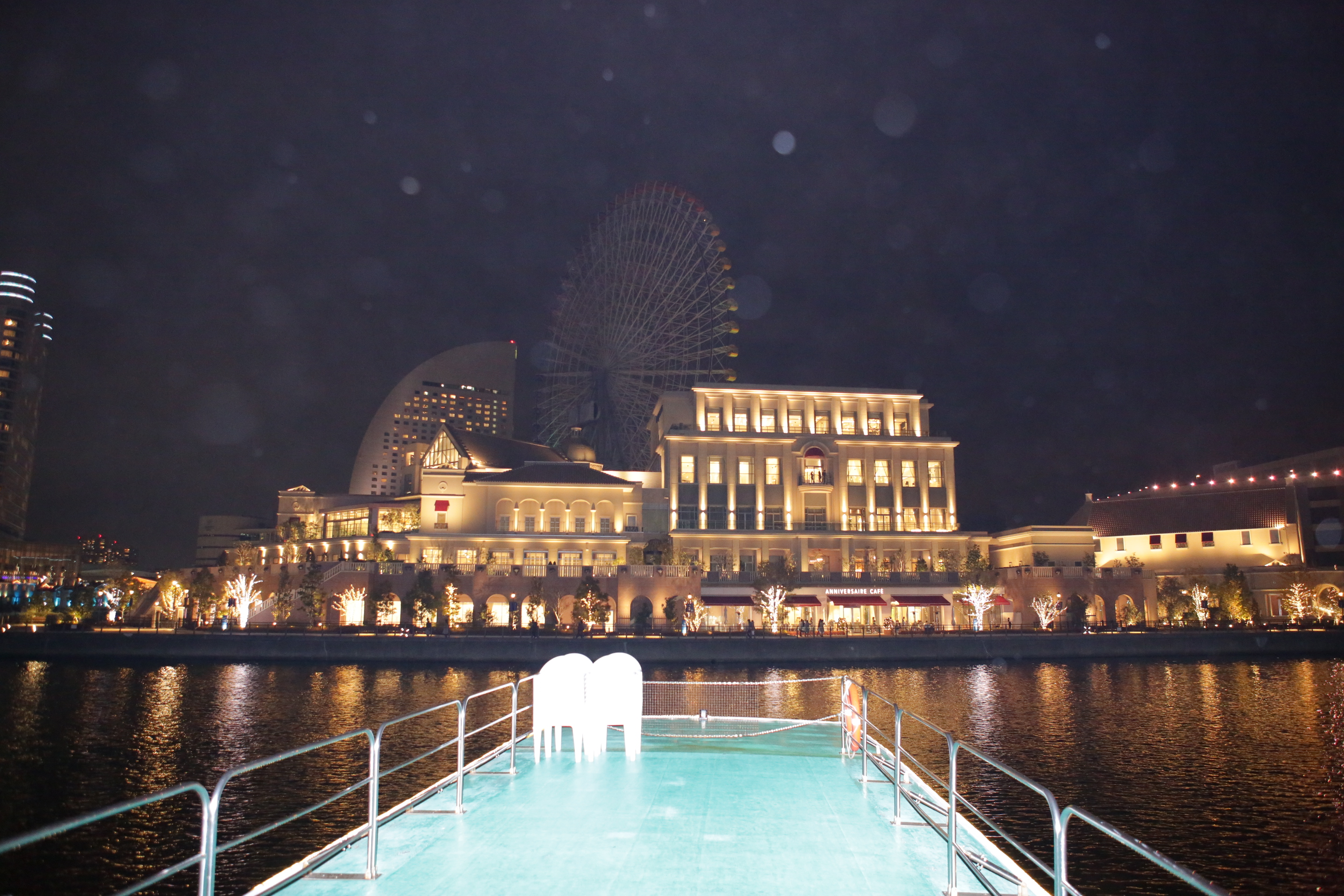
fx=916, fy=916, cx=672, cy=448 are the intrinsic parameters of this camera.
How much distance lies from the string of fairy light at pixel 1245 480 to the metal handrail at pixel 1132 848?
308 feet

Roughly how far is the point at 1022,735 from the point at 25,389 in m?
177

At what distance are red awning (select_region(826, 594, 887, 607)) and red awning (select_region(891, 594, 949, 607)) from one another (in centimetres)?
101

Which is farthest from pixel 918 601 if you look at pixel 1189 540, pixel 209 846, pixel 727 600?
pixel 209 846

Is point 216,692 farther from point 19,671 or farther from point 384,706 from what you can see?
point 19,671

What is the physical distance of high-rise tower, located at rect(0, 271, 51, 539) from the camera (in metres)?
150

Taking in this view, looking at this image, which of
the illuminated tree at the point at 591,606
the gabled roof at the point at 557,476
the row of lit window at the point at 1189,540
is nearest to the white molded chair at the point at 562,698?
the illuminated tree at the point at 591,606

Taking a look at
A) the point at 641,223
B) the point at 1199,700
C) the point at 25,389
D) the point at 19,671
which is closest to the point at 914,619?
the point at 1199,700

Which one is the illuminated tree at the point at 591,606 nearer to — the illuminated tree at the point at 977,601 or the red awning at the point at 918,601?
the red awning at the point at 918,601

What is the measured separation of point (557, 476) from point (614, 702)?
66315mm

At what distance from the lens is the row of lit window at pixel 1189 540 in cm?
8281

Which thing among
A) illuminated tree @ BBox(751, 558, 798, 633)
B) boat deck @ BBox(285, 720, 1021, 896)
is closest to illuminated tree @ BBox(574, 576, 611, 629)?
illuminated tree @ BBox(751, 558, 798, 633)

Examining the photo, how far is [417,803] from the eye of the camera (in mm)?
10766

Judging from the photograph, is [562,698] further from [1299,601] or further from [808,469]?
[1299,601]

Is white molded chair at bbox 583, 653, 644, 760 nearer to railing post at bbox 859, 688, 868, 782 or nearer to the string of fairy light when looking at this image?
railing post at bbox 859, 688, 868, 782
